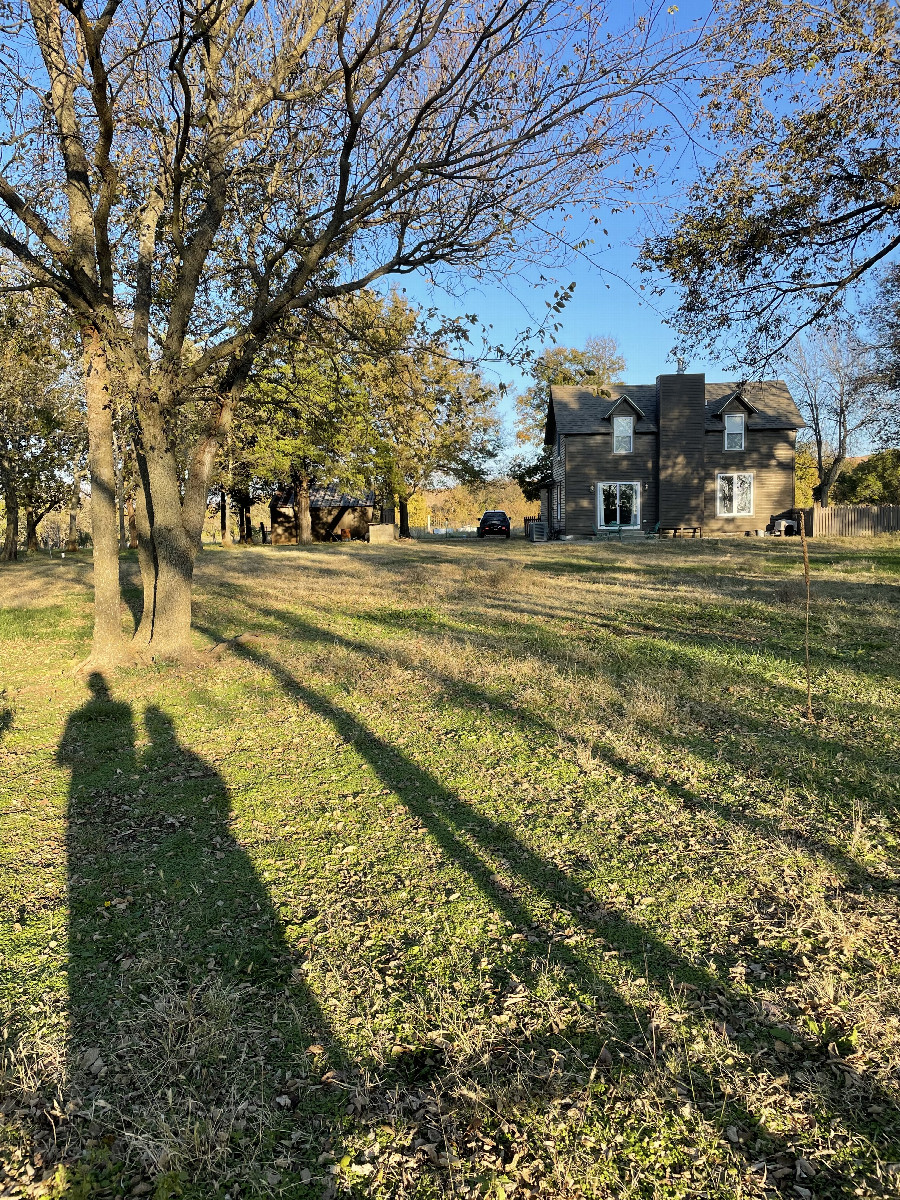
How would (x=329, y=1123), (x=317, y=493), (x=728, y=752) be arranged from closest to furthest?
(x=329, y=1123) < (x=728, y=752) < (x=317, y=493)

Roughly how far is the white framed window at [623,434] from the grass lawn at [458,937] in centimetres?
2796

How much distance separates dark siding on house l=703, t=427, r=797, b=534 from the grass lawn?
28754mm

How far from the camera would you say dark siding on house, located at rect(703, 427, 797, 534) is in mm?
34375

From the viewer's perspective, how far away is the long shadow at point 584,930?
246 centimetres

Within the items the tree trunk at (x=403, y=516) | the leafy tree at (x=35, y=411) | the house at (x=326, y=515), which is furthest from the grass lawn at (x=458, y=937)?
the house at (x=326, y=515)

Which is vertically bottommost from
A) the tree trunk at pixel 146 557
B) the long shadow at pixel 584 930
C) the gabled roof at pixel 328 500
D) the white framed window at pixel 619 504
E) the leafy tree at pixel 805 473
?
the long shadow at pixel 584 930

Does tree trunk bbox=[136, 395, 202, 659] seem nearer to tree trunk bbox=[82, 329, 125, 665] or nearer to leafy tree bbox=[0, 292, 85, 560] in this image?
tree trunk bbox=[82, 329, 125, 665]

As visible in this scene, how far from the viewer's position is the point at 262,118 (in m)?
8.53

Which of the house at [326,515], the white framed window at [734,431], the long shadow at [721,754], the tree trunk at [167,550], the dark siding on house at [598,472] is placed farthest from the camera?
the house at [326,515]

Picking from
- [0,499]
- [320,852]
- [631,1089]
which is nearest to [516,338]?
[320,852]

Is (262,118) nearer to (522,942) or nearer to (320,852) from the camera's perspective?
(320,852)

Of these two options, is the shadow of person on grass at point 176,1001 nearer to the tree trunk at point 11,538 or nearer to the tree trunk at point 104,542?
the tree trunk at point 104,542

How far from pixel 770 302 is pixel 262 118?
7381mm

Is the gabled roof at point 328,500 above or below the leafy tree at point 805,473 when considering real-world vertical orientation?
below
